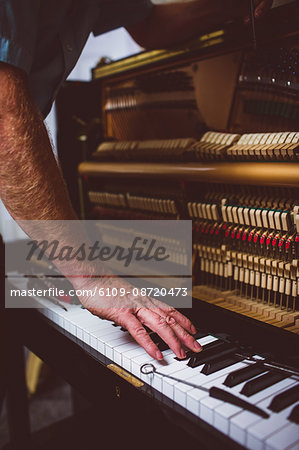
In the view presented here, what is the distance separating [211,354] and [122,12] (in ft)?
5.23

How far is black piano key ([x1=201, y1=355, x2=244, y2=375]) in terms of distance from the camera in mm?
1141

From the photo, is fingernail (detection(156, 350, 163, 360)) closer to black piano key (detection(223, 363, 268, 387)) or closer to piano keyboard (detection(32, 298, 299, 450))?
piano keyboard (detection(32, 298, 299, 450))

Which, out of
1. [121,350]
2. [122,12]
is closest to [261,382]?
[121,350]

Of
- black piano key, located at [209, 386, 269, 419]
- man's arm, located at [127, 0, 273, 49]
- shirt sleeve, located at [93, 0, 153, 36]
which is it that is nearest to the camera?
black piano key, located at [209, 386, 269, 419]

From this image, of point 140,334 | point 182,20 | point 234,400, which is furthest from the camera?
point 182,20

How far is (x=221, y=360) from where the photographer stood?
120 centimetres

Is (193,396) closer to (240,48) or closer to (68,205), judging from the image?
(68,205)

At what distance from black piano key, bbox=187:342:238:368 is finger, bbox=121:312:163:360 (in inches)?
3.9

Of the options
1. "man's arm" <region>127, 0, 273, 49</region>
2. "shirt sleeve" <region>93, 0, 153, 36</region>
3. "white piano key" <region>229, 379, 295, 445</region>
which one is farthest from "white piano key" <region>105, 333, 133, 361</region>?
"shirt sleeve" <region>93, 0, 153, 36</region>

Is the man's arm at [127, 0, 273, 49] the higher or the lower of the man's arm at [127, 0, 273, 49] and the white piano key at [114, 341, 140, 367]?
the higher

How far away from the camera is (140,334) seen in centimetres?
122

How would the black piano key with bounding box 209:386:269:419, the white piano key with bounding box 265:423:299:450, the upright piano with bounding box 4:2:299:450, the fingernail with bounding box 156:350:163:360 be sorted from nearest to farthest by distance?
the white piano key with bounding box 265:423:299:450 < the black piano key with bounding box 209:386:269:419 < the upright piano with bounding box 4:2:299:450 < the fingernail with bounding box 156:350:163:360

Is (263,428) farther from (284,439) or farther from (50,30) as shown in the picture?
(50,30)

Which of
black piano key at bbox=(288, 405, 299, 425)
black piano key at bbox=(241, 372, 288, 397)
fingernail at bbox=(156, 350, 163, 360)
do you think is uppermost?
fingernail at bbox=(156, 350, 163, 360)
